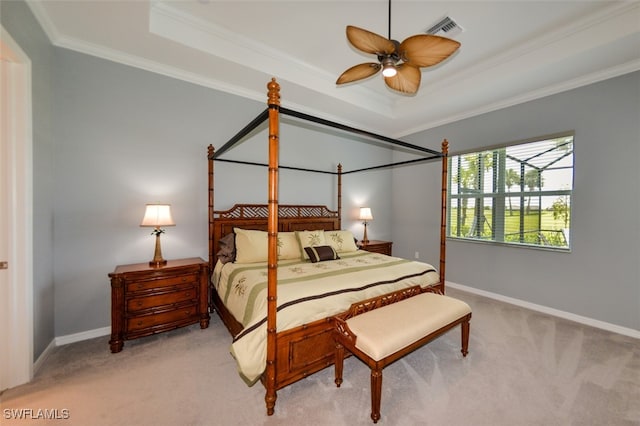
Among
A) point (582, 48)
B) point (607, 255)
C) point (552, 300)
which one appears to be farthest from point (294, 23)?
point (552, 300)

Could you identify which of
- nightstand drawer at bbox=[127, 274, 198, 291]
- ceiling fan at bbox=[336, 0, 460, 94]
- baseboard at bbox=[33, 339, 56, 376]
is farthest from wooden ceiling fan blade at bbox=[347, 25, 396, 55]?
baseboard at bbox=[33, 339, 56, 376]

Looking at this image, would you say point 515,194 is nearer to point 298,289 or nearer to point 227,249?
point 298,289

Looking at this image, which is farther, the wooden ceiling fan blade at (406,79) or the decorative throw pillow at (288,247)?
the decorative throw pillow at (288,247)

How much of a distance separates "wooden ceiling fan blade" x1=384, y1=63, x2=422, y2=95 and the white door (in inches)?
110

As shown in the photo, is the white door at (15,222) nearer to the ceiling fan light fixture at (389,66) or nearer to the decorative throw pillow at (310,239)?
the decorative throw pillow at (310,239)

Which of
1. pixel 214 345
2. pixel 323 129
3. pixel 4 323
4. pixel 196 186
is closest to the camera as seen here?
pixel 4 323

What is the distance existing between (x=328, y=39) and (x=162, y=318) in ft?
11.1

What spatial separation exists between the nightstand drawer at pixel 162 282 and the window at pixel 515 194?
4.13 metres

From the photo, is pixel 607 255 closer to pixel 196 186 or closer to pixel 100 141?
pixel 196 186

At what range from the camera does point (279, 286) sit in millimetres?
1981

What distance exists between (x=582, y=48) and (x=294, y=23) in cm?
287

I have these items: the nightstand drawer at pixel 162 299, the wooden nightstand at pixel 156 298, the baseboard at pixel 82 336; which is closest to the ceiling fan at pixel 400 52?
the wooden nightstand at pixel 156 298

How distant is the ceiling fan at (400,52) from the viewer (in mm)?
1716

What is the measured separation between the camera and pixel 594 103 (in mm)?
2914
